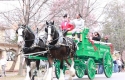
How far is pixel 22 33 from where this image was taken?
13.1 metres

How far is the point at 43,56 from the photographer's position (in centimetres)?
1437

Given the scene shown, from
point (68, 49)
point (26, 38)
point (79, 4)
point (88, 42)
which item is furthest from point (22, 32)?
point (79, 4)

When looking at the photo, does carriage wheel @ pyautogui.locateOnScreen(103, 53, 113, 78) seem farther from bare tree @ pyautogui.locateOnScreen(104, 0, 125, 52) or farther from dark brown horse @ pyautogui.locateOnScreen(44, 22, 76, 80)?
bare tree @ pyautogui.locateOnScreen(104, 0, 125, 52)

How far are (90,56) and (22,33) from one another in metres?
4.97

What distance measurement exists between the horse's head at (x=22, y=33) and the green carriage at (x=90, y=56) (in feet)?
9.70

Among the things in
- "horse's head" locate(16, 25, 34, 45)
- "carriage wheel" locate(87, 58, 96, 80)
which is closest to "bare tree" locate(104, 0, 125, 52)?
"carriage wheel" locate(87, 58, 96, 80)

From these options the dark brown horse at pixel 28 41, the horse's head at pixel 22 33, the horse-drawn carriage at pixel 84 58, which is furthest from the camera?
the horse-drawn carriage at pixel 84 58

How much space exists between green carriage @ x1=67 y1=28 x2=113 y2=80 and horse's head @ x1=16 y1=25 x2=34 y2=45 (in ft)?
9.70

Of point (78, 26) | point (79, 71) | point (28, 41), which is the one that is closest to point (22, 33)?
point (28, 41)

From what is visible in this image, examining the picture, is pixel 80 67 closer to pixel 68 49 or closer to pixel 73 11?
pixel 68 49

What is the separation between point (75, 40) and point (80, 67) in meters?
2.16

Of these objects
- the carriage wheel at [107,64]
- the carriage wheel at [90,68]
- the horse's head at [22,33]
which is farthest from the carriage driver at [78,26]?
the carriage wheel at [107,64]

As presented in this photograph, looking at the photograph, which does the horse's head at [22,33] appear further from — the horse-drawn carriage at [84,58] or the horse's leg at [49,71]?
the horse's leg at [49,71]

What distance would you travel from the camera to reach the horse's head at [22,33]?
12.9 metres
